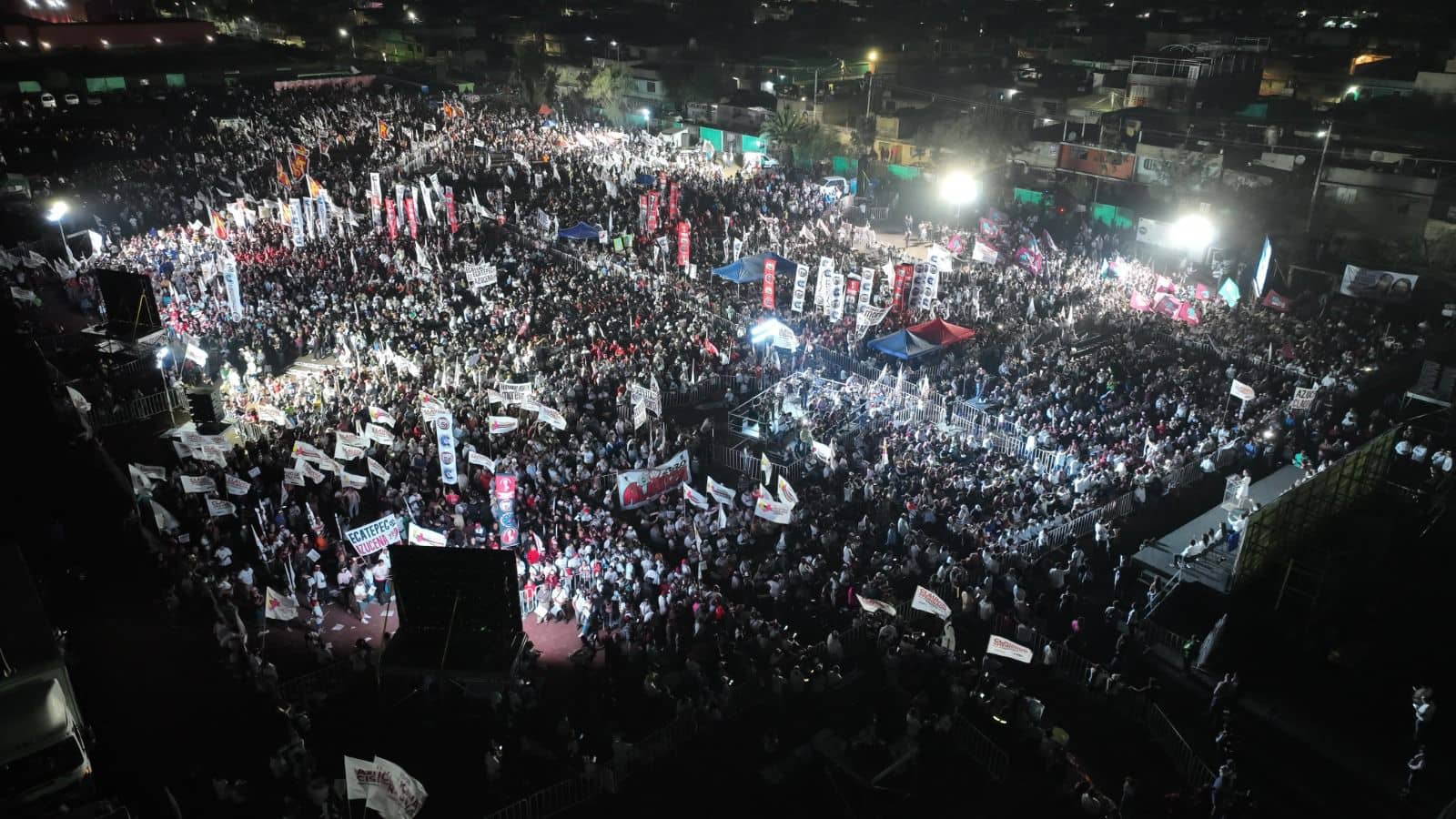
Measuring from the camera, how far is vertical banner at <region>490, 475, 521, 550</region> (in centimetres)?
1731

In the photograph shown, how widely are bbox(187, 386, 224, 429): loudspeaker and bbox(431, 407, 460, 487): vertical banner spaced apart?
681 centimetres

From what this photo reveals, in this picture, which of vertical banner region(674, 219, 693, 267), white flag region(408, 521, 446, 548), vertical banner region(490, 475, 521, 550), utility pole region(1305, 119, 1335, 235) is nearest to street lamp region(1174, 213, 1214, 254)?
utility pole region(1305, 119, 1335, 235)

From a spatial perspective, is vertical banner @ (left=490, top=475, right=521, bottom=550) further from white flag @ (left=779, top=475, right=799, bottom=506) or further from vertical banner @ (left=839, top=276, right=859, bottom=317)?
vertical banner @ (left=839, top=276, right=859, bottom=317)

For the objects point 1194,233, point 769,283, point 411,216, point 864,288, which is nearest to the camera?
point 864,288

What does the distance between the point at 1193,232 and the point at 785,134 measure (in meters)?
24.7

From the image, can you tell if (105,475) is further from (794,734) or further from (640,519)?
(794,734)

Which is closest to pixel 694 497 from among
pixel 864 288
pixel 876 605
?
pixel 876 605

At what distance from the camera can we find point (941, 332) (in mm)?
26250

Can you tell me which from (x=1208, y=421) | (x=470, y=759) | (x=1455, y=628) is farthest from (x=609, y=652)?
(x=1208, y=421)

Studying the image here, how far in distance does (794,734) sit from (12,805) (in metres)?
10.2

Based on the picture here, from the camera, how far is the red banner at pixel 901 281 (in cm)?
2845

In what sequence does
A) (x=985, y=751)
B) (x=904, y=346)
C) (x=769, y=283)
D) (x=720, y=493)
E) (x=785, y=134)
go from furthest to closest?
(x=785, y=134) → (x=769, y=283) → (x=904, y=346) → (x=720, y=493) → (x=985, y=751)

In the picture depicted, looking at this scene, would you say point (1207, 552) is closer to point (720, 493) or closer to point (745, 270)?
point (720, 493)

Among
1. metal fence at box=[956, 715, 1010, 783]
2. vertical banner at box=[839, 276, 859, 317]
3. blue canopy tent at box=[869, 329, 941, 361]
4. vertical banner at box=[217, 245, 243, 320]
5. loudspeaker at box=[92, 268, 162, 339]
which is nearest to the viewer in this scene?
metal fence at box=[956, 715, 1010, 783]
